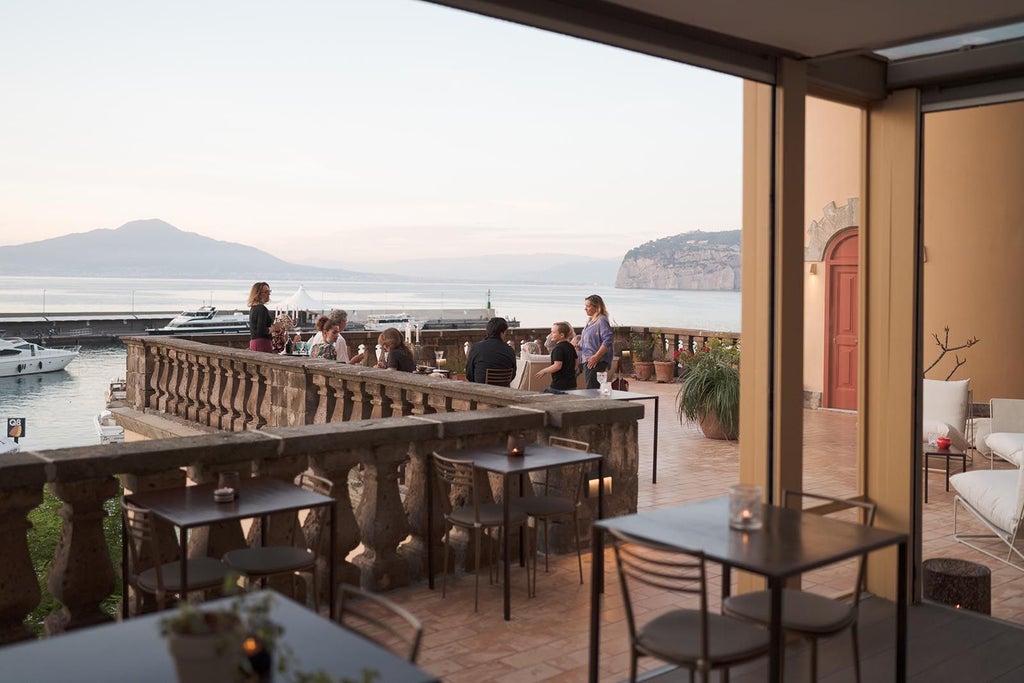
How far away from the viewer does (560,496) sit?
5383mm

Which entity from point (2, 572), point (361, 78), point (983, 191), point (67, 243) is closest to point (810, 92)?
Result: point (2, 572)

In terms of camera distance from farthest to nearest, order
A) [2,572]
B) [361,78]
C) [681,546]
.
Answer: [361,78]
[2,572]
[681,546]

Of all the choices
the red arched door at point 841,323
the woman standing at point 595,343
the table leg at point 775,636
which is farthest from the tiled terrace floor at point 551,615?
the red arched door at point 841,323

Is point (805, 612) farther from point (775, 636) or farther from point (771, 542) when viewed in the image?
point (775, 636)

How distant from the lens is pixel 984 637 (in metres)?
4.11

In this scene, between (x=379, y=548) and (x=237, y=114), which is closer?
(x=379, y=548)

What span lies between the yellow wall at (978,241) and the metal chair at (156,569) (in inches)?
371

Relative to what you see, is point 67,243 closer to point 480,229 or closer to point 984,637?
point 480,229

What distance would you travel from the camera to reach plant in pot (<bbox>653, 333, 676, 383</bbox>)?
15.2 m

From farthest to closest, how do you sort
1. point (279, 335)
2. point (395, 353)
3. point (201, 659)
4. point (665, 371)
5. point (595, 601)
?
point (665, 371) < point (279, 335) < point (395, 353) < point (595, 601) < point (201, 659)

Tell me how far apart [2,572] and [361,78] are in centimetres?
6038

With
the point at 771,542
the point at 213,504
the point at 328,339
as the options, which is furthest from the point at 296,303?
the point at 771,542

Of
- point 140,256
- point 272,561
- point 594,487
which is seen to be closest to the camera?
point 272,561

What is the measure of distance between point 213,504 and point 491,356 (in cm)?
426
